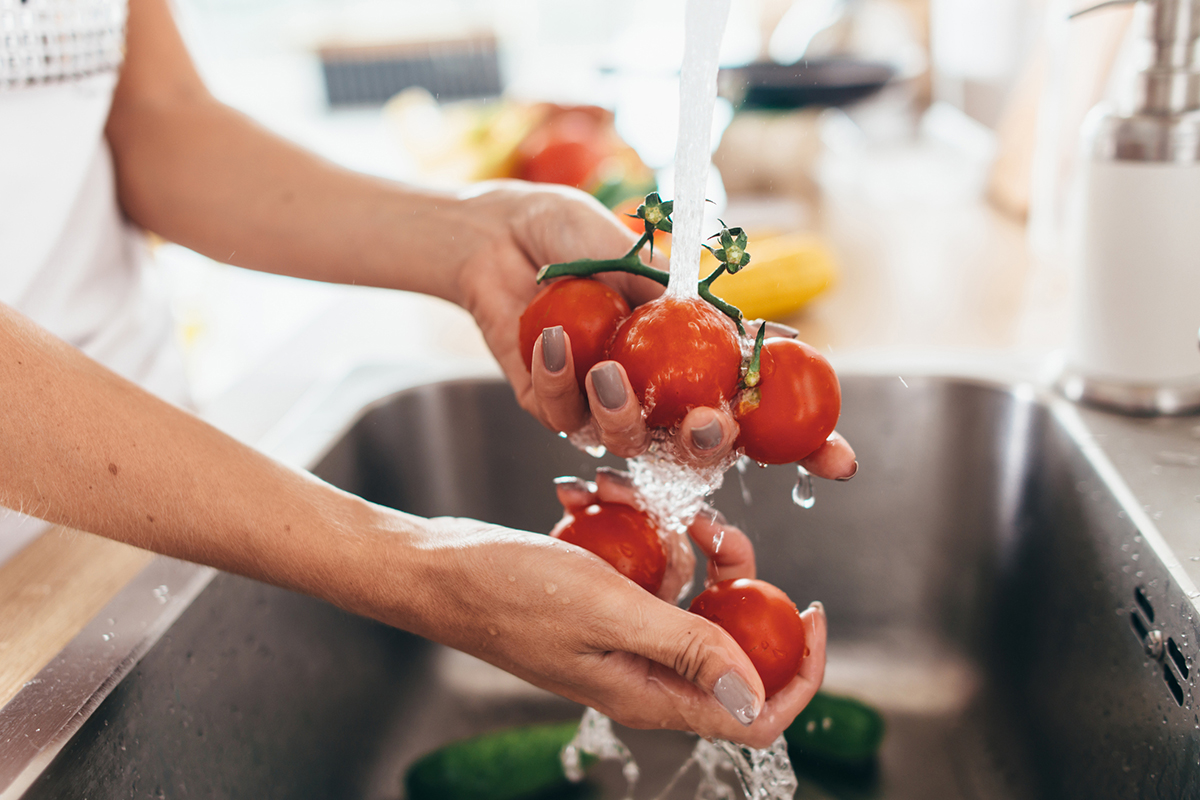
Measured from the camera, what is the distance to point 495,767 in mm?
768

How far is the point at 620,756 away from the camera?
76 centimetres

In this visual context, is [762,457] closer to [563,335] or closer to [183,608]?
[563,335]

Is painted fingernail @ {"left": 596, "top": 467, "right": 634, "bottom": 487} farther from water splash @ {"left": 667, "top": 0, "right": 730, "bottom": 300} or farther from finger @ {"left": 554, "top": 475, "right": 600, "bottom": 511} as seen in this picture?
water splash @ {"left": 667, "top": 0, "right": 730, "bottom": 300}

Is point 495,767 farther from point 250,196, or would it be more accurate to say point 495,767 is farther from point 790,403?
point 250,196

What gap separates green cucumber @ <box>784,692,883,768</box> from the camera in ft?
2.46

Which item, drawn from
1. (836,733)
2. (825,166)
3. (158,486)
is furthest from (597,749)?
(825,166)

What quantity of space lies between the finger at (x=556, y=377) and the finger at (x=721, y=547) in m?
0.14

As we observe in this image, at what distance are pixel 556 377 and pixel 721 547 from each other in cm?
20

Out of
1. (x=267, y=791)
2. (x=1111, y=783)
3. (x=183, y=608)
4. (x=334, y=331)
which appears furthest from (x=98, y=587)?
(x=1111, y=783)

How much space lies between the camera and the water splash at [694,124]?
496 millimetres

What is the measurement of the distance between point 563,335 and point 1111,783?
0.49 m

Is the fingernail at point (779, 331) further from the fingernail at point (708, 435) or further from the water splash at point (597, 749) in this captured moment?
the water splash at point (597, 749)

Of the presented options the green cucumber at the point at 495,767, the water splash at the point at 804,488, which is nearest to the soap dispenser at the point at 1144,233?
the water splash at the point at 804,488

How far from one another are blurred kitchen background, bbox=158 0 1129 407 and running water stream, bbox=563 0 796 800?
0.35ft
